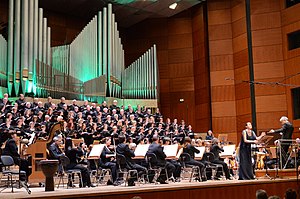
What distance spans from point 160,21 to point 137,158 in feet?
34.6

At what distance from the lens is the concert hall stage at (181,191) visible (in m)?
5.28

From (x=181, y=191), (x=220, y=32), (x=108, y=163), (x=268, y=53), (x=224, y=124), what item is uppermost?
(x=220, y=32)

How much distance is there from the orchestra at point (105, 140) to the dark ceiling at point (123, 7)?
546 centimetres

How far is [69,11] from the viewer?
17453 mm

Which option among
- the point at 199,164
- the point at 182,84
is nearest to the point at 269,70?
the point at 182,84

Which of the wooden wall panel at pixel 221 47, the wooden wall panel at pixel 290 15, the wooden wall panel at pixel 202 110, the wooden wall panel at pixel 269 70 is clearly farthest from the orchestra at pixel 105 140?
the wooden wall panel at pixel 290 15

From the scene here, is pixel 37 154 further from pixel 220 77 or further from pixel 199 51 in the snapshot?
pixel 199 51

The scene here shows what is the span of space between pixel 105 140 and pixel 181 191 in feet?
12.1

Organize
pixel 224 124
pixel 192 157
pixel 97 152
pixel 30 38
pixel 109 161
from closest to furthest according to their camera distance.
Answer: pixel 97 152, pixel 109 161, pixel 192 157, pixel 30 38, pixel 224 124

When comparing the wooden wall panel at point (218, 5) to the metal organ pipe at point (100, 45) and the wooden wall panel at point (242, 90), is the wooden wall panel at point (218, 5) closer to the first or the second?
the wooden wall panel at point (242, 90)

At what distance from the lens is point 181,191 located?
19.8 ft

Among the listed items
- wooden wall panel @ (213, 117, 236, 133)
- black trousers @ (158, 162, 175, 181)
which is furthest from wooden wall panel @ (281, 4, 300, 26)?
black trousers @ (158, 162, 175, 181)

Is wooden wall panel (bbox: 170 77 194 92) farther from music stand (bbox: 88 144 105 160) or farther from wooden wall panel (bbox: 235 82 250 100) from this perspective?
music stand (bbox: 88 144 105 160)

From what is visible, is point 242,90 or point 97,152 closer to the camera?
point 97,152
